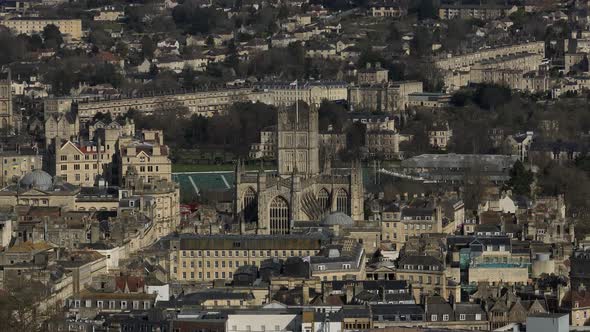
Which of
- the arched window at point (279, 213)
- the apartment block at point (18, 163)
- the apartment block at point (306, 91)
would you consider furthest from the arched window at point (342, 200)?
the apartment block at point (306, 91)

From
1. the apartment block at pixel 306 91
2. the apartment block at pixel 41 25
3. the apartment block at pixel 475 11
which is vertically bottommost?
the apartment block at pixel 306 91

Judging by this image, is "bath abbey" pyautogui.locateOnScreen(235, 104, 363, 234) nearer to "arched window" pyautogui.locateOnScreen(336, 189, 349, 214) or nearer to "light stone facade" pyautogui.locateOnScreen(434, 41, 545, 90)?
"arched window" pyautogui.locateOnScreen(336, 189, 349, 214)

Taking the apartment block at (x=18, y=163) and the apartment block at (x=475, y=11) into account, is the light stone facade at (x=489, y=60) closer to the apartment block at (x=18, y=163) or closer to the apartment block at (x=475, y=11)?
the apartment block at (x=475, y=11)

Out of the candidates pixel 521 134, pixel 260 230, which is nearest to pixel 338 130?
pixel 521 134

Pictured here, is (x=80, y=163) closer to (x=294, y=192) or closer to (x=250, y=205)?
(x=250, y=205)

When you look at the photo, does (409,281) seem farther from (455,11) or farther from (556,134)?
(455,11)

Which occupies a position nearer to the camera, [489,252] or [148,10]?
[489,252]

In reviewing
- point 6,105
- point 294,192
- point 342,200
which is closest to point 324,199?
point 342,200

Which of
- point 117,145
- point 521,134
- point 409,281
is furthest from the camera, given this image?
point 521,134

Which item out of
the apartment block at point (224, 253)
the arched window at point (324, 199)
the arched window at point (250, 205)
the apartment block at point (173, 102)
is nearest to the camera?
the apartment block at point (224, 253)
